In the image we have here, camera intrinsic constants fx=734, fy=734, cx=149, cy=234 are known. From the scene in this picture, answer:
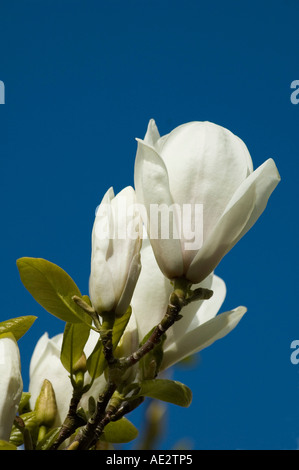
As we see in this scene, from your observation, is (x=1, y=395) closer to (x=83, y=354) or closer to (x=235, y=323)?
(x=83, y=354)

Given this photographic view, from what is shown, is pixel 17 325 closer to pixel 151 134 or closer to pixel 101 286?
pixel 101 286

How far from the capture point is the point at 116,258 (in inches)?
28.5

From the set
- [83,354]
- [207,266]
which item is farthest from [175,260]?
[83,354]

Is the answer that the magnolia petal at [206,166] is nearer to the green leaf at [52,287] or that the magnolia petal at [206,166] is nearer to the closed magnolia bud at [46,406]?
the green leaf at [52,287]

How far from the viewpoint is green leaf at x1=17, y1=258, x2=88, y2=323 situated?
74cm

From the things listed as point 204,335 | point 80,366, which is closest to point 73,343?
point 80,366

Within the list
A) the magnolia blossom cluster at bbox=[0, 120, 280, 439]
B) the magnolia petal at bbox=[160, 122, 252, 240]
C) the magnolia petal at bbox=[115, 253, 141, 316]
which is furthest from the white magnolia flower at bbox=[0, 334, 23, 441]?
the magnolia petal at bbox=[160, 122, 252, 240]

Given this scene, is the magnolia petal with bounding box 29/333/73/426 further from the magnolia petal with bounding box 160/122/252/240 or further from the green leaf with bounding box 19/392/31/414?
the magnolia petal with bounding box 160/122/252/240

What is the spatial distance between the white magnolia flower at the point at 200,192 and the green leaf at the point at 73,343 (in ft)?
0.40

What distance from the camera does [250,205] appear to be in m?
0.71

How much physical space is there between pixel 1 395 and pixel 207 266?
0.23 m

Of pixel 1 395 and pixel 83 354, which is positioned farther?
pixel 83 354

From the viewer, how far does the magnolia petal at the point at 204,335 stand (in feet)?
2.56

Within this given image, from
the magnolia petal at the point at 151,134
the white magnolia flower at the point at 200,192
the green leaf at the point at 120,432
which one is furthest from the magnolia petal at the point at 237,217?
the green leaf at the point at 120,432
